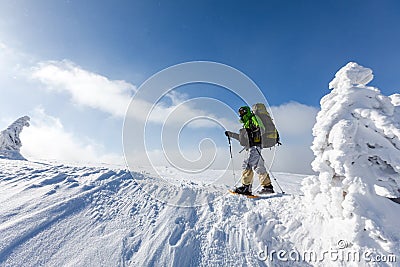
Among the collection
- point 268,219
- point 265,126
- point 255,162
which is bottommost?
point 268,219

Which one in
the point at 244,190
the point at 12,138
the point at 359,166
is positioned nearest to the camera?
the point at 359,166

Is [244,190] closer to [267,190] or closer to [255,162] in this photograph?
[267,190]

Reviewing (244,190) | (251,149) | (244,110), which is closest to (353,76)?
(244,110)

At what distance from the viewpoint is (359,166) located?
140 inches

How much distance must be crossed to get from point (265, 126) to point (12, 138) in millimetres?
24289

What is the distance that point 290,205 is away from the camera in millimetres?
4520

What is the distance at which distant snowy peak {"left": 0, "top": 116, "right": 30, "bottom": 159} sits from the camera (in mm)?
Result: 19519

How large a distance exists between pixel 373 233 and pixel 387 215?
1.32ft

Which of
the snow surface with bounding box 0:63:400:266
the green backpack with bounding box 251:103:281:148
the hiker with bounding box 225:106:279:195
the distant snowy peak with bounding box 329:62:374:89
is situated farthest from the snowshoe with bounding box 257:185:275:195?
the distant snowy peak with bounding box 329:62:374:89

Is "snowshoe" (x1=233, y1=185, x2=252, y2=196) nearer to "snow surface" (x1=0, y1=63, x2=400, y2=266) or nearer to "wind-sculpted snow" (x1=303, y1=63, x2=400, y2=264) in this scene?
"snow surface" (x1=0, y1=63, x2=400, y2=266)

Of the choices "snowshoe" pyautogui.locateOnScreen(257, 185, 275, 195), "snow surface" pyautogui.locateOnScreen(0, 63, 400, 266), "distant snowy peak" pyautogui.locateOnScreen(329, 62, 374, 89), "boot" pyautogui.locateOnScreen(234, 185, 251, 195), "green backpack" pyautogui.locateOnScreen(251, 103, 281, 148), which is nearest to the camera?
"snow surface" pyautogui.locateOnScreen(0, 63, 400, 266)

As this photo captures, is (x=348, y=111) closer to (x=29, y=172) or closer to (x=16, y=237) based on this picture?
(x=16, y=237)

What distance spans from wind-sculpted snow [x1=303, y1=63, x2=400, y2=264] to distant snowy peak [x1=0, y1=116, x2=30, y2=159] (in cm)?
2400

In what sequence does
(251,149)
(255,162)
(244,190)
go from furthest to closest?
(251,149)
(255,162)
(244,190)
